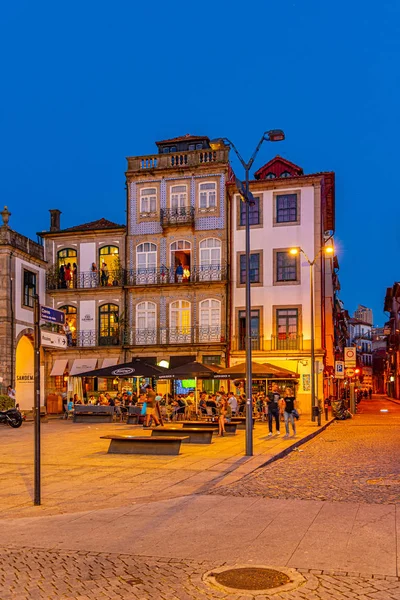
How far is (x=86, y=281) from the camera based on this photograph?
145 ft

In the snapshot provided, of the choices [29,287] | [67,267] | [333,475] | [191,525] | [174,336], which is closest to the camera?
[191,525]

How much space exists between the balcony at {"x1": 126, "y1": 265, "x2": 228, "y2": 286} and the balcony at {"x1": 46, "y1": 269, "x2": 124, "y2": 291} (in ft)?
2.72

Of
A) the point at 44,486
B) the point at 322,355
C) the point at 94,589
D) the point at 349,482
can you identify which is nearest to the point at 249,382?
the point at 349,482

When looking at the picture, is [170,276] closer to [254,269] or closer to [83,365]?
[254,269]

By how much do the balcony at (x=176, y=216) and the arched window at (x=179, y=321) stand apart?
183 inches

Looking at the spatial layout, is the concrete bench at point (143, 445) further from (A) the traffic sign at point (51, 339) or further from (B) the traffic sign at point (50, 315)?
(B) the traffic sign at point (50, 315)

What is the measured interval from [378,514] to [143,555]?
3656 millimetres

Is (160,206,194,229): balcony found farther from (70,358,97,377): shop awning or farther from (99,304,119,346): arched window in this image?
(70,358,97,377): shop awning

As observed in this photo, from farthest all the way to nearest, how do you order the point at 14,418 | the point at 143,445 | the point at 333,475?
the point at 14,418, the point at 143,445, the point at 333,475

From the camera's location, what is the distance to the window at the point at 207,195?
139 feet

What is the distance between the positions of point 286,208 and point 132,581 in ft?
119

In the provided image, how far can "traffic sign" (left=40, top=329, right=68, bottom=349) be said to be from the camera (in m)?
10.9

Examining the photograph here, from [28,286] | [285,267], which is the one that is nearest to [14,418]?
[28,286]

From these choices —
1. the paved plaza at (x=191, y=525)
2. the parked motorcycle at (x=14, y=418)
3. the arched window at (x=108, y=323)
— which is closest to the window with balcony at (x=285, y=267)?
the arched window at (x=108, y=323)
